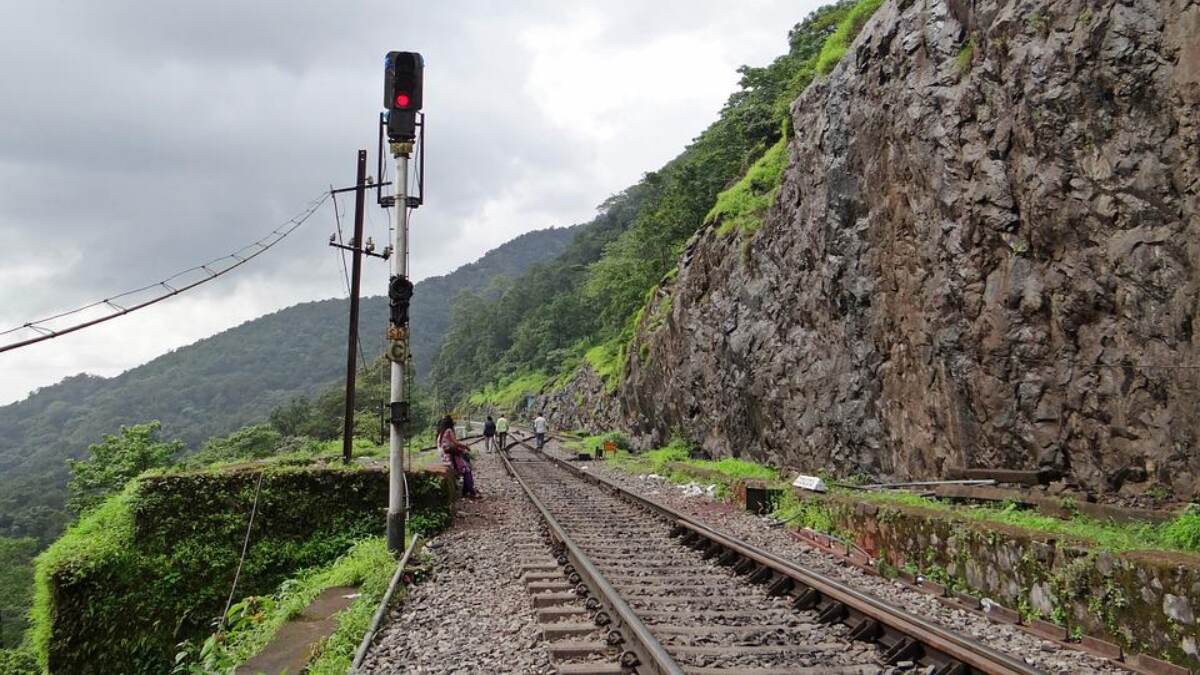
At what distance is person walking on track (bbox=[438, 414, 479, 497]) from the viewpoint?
1436 centimetres

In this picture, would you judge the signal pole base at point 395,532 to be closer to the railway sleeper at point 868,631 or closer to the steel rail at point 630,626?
the steel rail at point 630,626

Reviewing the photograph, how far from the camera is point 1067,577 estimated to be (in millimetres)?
5926

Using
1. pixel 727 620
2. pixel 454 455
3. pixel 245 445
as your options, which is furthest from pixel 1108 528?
pixel 245 445

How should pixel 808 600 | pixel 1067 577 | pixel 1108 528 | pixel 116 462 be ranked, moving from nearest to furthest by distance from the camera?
pixel 1067 577 → pixel 808 600 → pixel 1108 528 → pixel 116 462

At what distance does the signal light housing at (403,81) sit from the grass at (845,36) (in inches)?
504

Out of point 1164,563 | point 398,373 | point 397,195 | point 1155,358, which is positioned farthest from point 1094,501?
point 397,195

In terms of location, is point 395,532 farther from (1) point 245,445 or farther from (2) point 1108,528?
(1) point 245,445

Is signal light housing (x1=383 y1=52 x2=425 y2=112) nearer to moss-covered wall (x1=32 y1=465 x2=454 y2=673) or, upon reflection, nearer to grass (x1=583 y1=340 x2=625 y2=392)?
moss-covered wall (x1=32 y1=465 x2=454 y2=673)

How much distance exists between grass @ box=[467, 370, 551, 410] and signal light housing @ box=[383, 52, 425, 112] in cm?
5784

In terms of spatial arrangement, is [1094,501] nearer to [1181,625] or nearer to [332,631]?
[1181,625]

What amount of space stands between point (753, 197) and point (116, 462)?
27.8 m

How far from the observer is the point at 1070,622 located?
5883 millimetres

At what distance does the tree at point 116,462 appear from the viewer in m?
30.6

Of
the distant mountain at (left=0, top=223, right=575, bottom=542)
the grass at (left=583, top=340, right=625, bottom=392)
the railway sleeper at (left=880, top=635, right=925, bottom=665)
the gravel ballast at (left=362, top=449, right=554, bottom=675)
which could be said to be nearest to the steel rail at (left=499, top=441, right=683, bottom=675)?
the gravel ballast at (left=362, top=449, right=554, bottom=675)
